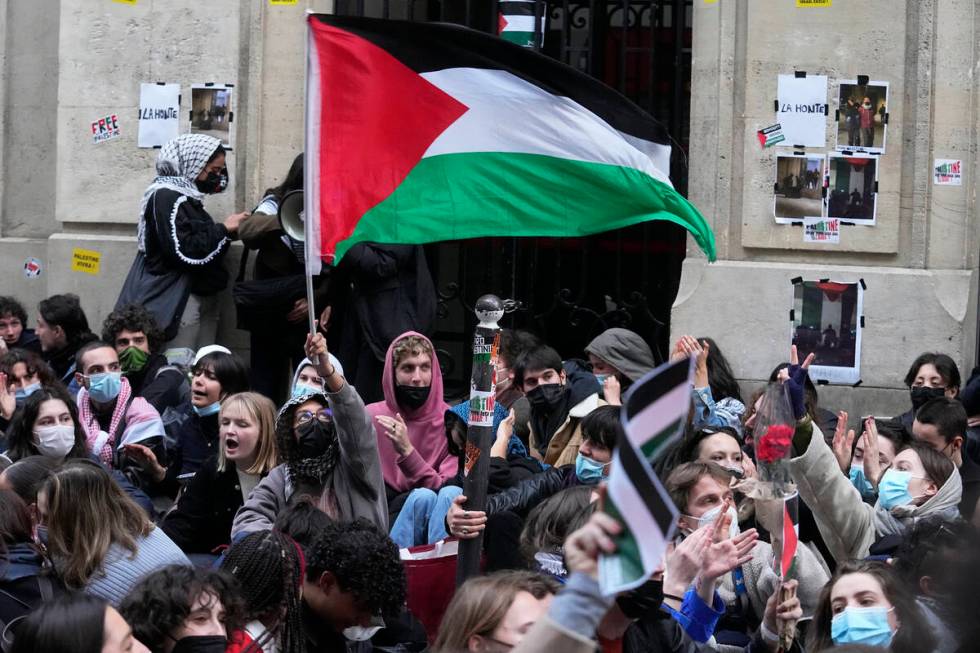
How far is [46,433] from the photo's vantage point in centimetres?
688

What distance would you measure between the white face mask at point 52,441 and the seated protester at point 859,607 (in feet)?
11.9

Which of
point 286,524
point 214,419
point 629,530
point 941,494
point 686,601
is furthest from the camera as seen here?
point 214,419

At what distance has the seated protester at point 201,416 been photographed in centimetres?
759

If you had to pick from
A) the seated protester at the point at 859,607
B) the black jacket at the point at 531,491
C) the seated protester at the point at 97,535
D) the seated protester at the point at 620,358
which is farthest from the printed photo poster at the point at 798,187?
the seated protester at the point at 97,535

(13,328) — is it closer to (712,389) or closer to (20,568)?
(712,389)

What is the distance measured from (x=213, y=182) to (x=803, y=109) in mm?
3502

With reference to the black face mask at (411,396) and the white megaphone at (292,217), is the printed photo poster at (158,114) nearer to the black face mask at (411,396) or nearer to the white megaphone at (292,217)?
the white megaphone at (292,217)

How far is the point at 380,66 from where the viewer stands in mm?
6039

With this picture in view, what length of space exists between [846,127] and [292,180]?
320 cm

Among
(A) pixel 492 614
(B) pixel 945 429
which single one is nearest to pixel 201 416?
(B) pixel 945 429

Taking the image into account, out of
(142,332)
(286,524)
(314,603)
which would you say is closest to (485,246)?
(142,332)

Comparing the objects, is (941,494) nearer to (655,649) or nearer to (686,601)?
(686,601)

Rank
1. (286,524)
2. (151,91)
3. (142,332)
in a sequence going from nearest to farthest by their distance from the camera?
(286,524)
(142,332)
(151,91)

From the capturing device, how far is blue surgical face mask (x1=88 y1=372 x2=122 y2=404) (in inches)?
310
